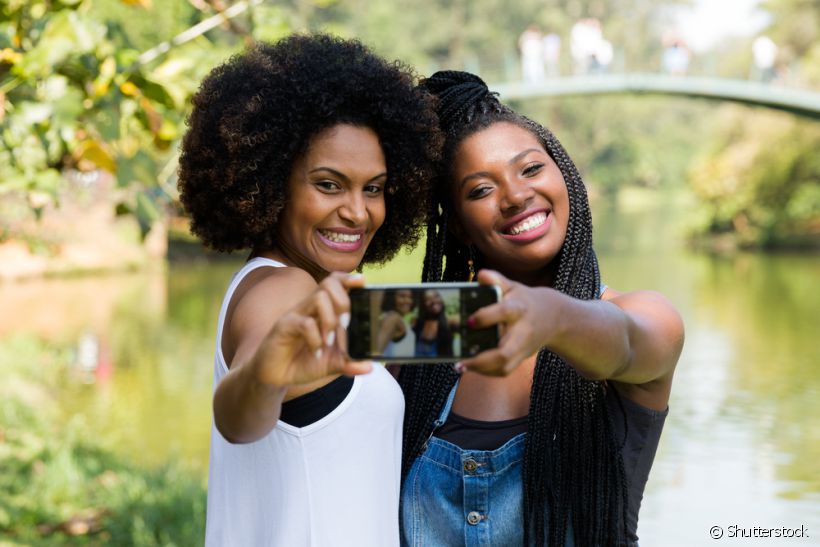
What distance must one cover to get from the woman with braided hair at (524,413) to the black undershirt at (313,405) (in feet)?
1.40

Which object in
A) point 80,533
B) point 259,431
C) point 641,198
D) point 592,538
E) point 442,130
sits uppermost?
point 641,198

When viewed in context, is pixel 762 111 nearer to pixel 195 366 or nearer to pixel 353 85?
pixel 195 366

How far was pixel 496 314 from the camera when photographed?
1183 mm

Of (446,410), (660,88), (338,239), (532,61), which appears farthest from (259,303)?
(532,61)

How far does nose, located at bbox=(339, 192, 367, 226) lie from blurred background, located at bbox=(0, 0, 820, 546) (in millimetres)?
1072

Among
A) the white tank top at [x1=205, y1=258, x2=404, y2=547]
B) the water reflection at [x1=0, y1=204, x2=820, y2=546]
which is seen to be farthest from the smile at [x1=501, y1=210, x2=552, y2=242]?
the water reflection at [x1=0, y1=204, x2=820, y2=546]

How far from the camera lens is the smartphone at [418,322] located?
3.92 feet

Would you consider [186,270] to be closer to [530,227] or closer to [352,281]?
[530,227]

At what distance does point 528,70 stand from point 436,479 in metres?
24.1

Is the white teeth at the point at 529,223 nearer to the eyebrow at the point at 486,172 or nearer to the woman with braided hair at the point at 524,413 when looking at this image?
the woman with braided hair at the point at 524,413

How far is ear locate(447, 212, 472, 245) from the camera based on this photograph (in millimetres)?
2080

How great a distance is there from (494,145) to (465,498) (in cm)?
63

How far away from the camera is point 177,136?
300 centimetres

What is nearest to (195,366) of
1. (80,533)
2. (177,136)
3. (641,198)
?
(80,533)
